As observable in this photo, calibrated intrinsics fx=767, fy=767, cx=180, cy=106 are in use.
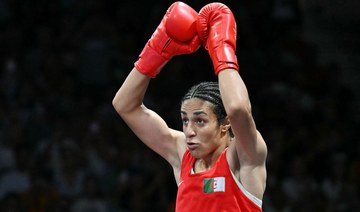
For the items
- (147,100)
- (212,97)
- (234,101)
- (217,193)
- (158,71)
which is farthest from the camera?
(147,100)

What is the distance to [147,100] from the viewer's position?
24.7 feet

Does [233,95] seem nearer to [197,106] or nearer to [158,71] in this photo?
[197,106]

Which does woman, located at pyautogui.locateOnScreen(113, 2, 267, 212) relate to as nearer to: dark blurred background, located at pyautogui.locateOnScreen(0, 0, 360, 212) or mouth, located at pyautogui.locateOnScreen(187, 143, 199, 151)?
mouth, located at pyautogui.locateOnScreen(187, 143, 199, 151)

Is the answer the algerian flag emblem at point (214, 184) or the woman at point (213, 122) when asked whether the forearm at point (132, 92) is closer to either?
the woman at point (213, 122)

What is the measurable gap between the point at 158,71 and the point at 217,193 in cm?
69

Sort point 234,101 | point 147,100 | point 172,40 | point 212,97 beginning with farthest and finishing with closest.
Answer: point 147,100 < point 172,40 < point 212,97 < point 234,101

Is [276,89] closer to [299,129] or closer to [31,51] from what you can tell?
[299,129]

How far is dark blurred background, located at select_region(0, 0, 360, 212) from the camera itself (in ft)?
21.6

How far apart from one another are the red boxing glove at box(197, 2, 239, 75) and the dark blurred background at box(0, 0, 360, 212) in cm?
305

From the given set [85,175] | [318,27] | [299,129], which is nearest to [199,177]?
[85,175]

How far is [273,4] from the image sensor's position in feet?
28.7

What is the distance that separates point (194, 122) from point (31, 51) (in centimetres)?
501

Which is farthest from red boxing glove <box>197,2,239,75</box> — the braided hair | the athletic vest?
the athletic vest

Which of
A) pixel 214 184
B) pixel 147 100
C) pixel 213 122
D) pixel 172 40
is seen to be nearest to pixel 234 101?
pixel 213 122
